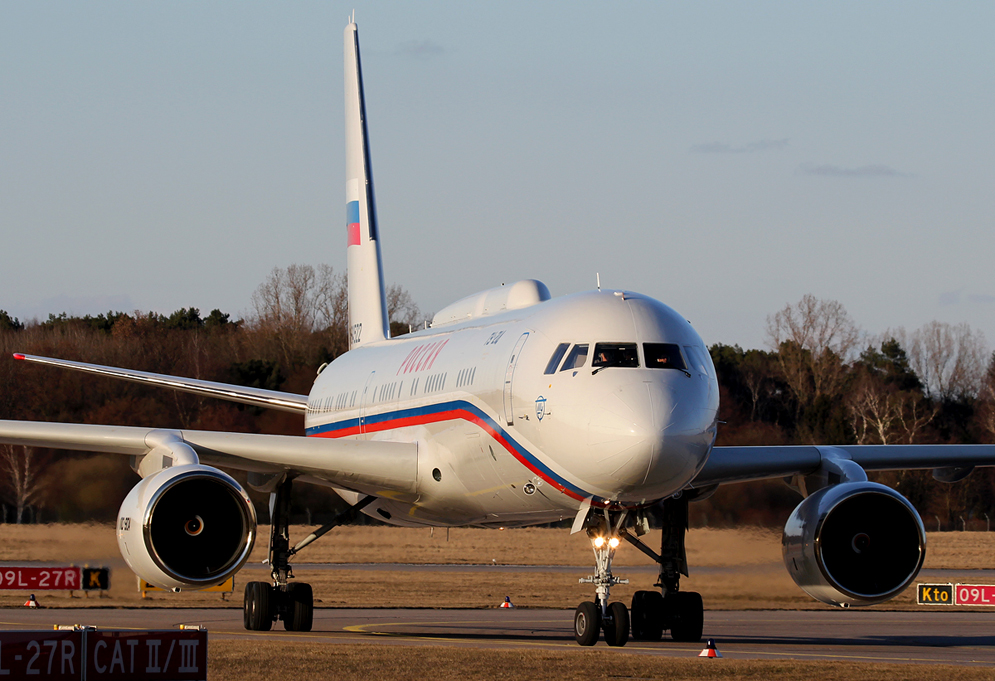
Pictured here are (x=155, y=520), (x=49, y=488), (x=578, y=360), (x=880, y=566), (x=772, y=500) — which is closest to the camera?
(x=578, y=360)

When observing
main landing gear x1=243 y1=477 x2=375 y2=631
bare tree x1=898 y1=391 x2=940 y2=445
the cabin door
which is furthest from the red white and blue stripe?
bare tree x1=898 y1=391 x2=940 y2=445

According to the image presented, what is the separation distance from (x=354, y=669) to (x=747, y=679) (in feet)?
13.9

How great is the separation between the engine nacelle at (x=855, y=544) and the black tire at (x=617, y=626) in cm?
328

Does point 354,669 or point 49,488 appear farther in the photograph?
point 49,488

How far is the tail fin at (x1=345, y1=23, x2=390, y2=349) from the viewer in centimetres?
2977

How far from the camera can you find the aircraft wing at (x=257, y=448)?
1964 cm

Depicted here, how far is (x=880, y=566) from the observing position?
18922 millimetres

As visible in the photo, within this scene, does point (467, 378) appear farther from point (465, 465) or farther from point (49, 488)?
point (49, 488)

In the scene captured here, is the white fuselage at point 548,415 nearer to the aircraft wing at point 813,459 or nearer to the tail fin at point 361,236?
the aircraft wing at point 813,459

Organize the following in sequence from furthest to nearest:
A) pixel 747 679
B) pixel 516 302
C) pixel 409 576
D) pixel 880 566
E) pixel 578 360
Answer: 1. pixel 409 576
2. pixel 516 302
3. pixel 880 566
4. pixel 578 360
5. pixel 747 679

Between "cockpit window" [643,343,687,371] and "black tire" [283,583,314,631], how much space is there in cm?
794

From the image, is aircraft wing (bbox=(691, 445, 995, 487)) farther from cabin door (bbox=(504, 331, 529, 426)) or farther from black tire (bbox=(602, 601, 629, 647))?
cabin door (bbox=(504, 331, 529, 426))

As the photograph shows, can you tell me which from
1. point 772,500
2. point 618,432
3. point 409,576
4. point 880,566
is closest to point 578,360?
point 618,432

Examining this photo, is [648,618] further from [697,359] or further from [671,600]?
[697,359]
